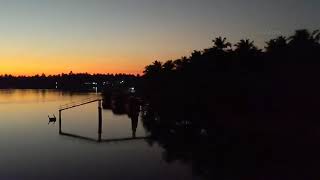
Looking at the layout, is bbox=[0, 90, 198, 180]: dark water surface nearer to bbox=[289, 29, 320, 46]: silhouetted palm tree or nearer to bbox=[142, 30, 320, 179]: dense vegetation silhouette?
bbox=[142, 30, 320, 179]: dense vegetation silhouette

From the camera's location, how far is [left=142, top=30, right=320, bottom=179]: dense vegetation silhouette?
44.0 meters

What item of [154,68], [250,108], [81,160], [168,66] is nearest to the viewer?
[250,108]

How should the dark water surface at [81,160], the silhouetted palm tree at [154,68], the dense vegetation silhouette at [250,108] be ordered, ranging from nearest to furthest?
the dense vegetation silhouette at [250,108] → the dark water surface at [81,160] → the silhouetted palm tree at [154,68]

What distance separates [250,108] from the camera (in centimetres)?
5053

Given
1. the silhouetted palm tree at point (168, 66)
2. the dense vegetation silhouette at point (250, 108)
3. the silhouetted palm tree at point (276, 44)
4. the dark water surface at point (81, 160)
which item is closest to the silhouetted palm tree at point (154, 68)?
the silhouetted palm tree at point (168, 66)

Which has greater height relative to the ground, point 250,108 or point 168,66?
point 168,66

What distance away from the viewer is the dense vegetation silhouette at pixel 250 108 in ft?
144

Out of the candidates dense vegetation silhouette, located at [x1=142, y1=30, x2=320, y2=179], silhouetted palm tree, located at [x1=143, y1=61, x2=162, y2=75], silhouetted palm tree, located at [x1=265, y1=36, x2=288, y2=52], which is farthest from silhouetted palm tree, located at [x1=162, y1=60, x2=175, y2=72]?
silhouetted palm tree, located at [x1=265, y1=36, x2=288, y2=52]

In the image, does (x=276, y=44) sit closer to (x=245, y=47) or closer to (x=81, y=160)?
(x=245, y=47)

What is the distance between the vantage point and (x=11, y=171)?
4831 cm

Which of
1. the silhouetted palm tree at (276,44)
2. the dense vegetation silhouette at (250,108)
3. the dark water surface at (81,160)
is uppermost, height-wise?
the silhouetted palm tree at (276,44)

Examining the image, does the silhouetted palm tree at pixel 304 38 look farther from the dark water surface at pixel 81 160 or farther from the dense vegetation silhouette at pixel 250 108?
the dark water surface at pixel 81 160

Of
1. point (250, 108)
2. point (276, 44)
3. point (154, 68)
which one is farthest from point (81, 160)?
point (154, 68)

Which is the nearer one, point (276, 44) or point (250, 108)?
point (250, 108)
